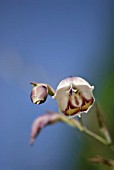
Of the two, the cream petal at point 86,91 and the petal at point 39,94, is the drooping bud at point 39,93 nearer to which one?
the petal at point 39,94

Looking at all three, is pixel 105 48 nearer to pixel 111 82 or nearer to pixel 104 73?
pixel 104 73

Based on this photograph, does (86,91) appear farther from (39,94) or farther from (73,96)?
(39,94)

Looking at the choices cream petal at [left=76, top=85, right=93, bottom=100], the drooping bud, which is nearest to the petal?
the drooping bud

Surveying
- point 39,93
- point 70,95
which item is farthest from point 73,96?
point 39,93

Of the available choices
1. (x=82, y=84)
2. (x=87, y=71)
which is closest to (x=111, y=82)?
(x=87, y=71)

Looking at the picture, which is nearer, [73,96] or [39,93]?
[39,93]

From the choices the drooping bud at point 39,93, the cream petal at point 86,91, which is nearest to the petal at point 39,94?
the drooping bud at point 39,93

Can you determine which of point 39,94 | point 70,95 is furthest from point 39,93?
point 70,95

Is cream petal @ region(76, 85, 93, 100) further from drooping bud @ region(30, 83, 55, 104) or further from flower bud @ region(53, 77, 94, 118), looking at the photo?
drooping bud @ region(30, 83, 55, 104)

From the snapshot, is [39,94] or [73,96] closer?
[39,94]
